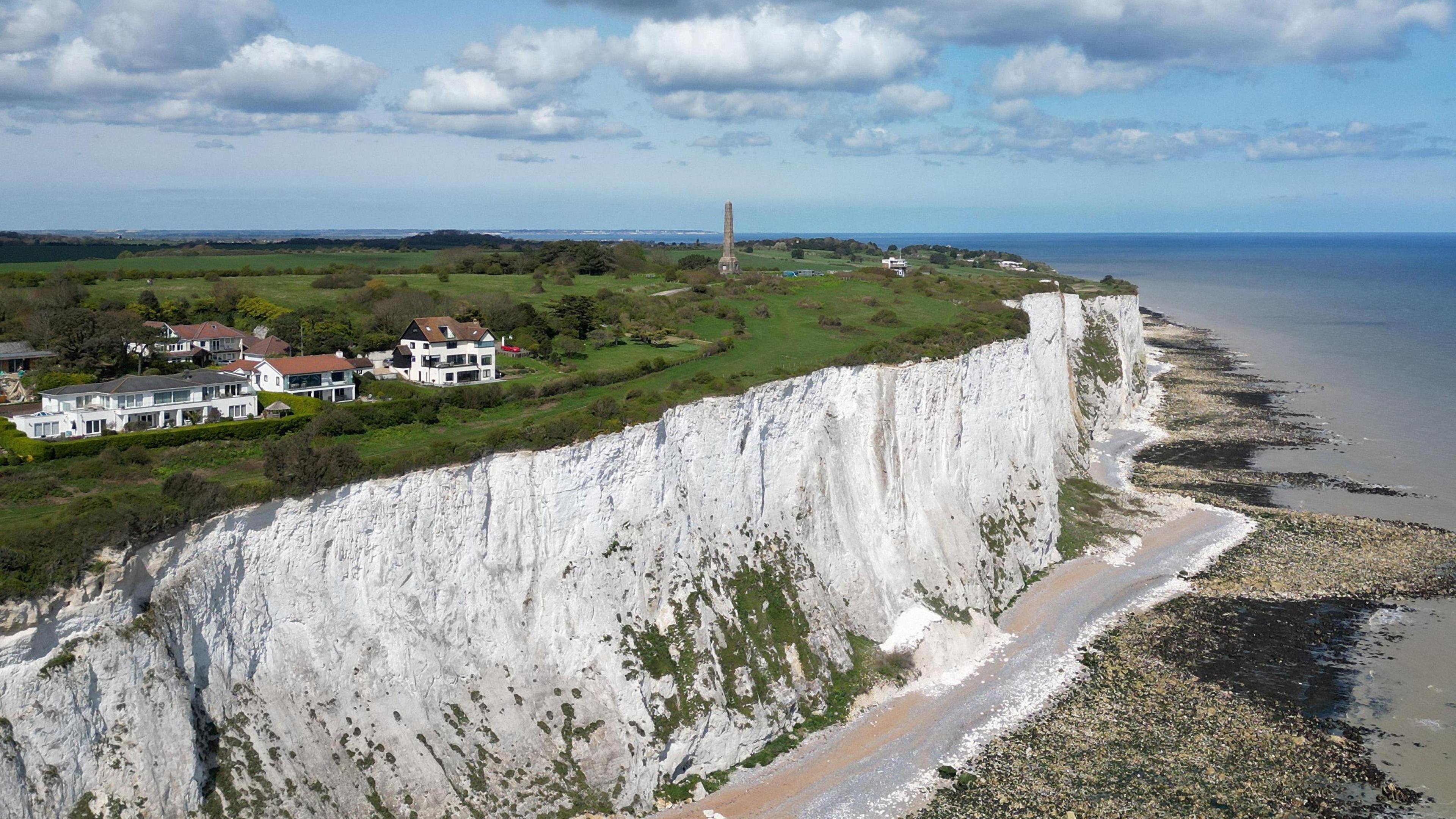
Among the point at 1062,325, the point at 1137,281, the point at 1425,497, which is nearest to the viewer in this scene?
the point at 1425,497

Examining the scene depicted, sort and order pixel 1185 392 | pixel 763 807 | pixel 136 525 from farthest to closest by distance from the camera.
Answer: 1. pixel 1185 392
2. pixel 763 807
3. pixel 136 525

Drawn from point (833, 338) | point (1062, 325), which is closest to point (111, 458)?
point (833, 338)

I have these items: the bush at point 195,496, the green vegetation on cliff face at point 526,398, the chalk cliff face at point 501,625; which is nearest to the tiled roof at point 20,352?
→ the green vegetation on cliff face at point 526,398

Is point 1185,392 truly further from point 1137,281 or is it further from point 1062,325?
point 1137,281

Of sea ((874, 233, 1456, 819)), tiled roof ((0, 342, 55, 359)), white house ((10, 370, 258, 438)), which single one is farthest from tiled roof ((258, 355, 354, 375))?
sea ((874, 233, 1456, 819))

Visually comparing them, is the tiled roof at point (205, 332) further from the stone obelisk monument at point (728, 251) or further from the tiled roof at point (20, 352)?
the stone obelisk monument at point (728, 251)

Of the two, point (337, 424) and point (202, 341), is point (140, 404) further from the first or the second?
point (202, 341)
